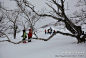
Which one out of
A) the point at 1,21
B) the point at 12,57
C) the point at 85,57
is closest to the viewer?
the point at 85,57

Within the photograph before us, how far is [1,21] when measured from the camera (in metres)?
15.7

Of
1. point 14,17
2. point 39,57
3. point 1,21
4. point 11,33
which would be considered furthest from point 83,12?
point 11,33

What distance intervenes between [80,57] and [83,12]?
7.29 m

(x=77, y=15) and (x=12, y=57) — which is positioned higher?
(x=77, y=15)

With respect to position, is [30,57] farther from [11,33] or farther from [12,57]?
[11,33]

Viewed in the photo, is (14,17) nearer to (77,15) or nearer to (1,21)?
(1,21)

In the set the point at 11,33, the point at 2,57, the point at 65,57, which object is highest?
the point at 65,57

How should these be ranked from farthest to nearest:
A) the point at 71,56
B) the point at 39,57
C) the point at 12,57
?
the point at 12,57 → the point at 39,57 → the point at 71,56

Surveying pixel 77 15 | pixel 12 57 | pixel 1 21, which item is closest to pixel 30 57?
pixel 12 57

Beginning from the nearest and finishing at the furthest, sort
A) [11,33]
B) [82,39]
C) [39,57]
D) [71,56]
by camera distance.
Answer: [71,56]
[39,57]
[82,39]
[11,33]

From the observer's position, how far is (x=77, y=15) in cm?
881

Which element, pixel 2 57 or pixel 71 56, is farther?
pixel 2 57

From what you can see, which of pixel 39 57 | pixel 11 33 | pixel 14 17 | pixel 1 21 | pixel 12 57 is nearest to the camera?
pixel 39 57

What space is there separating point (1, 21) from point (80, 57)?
57.4 ft
